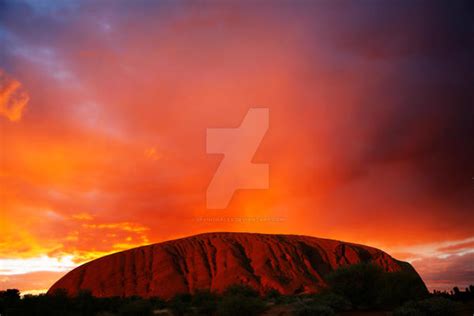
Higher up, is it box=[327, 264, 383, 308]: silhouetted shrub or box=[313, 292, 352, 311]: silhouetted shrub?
box=[327, 264, 383, 308]: silhouetted shrub

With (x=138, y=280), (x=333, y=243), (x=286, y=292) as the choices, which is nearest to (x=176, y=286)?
(x=138, y=280)

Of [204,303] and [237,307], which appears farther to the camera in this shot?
[204,303]

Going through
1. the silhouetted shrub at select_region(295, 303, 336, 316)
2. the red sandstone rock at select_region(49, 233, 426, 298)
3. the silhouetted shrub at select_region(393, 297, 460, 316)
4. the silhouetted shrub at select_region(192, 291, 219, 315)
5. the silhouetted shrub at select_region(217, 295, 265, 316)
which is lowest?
the silhouetted shrub at select_region(393, 297, 460, 316)

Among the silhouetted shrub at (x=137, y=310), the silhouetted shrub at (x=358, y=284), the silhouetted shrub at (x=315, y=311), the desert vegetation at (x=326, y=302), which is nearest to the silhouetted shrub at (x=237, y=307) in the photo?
the desert vegetation at (x=326, y=302)

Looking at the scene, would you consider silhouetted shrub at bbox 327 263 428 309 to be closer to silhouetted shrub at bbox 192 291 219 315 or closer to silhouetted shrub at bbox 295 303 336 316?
silhouetted shrub at bbox 295 303 336 316

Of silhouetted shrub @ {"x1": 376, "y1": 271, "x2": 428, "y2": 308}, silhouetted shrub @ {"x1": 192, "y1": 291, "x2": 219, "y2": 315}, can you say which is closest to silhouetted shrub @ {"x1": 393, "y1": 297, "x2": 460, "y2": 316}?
silhouetted shrub @ {"x1": 376, "y1": 271, "x2": 428, "y2": 308}

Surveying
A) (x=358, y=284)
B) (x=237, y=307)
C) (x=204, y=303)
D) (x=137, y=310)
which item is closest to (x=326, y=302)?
(x=358, y=284)

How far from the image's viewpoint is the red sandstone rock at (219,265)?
6750cm

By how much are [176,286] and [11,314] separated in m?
43.9

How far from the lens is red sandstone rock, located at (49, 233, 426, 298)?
67.5 meters

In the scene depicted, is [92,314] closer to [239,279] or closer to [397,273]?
[397,273]

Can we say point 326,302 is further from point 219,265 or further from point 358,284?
point 219,265

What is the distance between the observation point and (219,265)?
242 ft

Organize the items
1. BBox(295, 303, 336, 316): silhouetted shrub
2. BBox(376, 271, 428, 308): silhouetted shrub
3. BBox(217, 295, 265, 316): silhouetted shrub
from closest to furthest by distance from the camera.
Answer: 1. BBox(295, 303, 336, 316): silhouetted shrub
2. BBox(217, 295, 265, 316): silhouetted shrub
3. BBox(376, 271, 428, 308): silhouetted shrub
